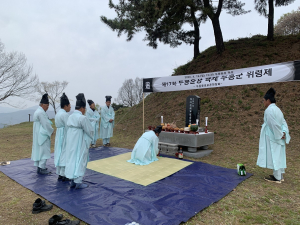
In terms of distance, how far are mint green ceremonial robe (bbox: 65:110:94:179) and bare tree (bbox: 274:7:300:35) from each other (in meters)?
25.5

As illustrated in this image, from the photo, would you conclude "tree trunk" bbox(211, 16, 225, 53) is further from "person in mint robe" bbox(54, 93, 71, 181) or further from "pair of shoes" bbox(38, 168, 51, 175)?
"pair of shoes" bbox(38, 168, 51, 175)

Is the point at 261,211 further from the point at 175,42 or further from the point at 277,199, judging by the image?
the point at 175,42

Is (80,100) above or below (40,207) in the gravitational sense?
above

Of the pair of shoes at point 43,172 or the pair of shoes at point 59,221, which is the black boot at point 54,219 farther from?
the pair of shoes at point 43,172

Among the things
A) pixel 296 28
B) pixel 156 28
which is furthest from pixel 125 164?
pixel 296 28

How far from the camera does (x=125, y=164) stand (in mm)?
5137

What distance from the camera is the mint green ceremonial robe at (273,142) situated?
154 inches

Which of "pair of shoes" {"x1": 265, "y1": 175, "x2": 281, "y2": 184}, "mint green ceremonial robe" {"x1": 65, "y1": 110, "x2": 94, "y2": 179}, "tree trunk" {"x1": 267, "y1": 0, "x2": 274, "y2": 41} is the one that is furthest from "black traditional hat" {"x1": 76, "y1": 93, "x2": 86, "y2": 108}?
"tree trunk" {"x1": 267, "y1": 0, "x2": 274, "y2": 41}

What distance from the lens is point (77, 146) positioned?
3609 mm

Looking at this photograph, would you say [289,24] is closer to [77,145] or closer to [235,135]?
[235,135]

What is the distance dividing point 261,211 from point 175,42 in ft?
38.4

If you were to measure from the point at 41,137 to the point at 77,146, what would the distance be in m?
1.35

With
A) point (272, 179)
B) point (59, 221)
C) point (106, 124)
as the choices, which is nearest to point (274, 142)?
point (272, 179)

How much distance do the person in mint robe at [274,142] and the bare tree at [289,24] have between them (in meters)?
23.1
